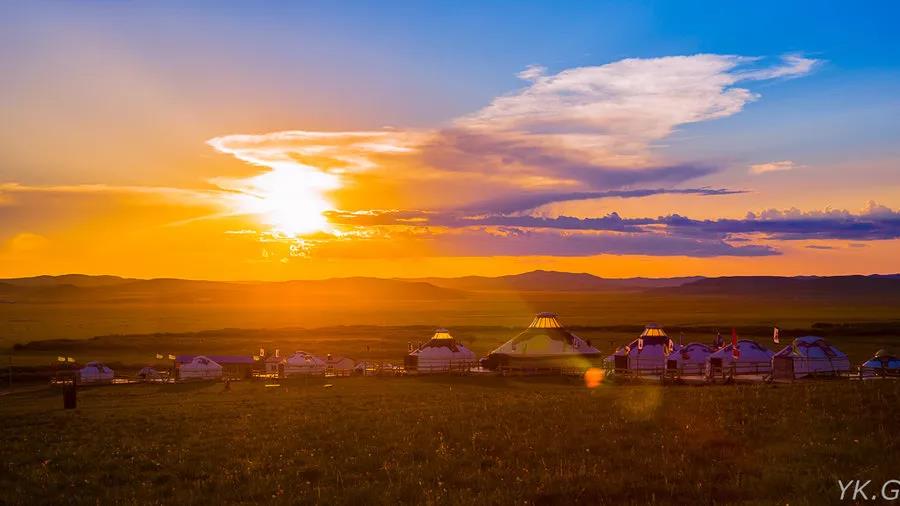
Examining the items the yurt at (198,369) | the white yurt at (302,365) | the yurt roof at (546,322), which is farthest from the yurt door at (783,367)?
the yurt at (198,369)

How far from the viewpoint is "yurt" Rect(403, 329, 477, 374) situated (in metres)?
68.4

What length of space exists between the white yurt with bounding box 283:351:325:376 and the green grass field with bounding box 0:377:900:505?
154 ft

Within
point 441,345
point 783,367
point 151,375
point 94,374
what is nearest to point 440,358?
point 441,345

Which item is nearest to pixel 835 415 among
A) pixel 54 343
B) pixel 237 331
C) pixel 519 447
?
pixel 519 447

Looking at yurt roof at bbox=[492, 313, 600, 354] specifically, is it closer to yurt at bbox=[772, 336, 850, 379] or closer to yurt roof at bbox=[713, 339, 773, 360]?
yurt roof at bbox=[713, 339, 773, 360]

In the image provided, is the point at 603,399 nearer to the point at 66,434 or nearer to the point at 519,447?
the point at 519,447

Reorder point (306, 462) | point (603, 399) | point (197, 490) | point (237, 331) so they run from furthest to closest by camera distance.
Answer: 1. point (237, 331)
2. point (603, 399)
3. point (306, 462)
4. point (197, 490)

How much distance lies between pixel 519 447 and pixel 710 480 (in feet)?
13.7

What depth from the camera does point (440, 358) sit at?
70312 mm

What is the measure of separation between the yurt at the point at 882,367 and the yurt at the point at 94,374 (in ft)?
198

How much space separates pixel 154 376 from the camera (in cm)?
6788

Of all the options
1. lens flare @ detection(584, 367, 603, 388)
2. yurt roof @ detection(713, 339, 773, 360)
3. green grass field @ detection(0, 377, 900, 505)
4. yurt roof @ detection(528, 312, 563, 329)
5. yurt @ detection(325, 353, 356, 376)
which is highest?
yurt roof @ detection(528, 312, 563, 329)

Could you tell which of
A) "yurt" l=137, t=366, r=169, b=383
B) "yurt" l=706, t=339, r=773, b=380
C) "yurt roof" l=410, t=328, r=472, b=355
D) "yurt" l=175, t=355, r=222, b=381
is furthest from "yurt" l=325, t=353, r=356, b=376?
"yurt" l=706, t=339, r=773, b=380

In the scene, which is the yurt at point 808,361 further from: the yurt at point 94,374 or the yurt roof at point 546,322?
the yurt at point 94,374
